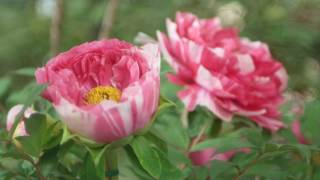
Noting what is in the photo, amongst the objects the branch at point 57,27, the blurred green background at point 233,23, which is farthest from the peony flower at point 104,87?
the blurred green background at point 233,23

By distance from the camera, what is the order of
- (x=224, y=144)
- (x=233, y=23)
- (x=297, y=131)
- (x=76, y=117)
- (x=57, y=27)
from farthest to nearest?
(x=233, y=23)
(x=57, y=27)
(x=297, y=131)
(x=224, y=144)
(x=76, y=117)

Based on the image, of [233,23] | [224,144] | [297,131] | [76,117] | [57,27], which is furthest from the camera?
[233,23]

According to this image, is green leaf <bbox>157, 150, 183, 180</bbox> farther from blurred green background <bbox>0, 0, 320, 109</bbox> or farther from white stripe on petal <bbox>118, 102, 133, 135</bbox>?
blurred green background <bbox>0, 0, 320, 109</bbox>

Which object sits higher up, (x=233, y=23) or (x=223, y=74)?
Result: (x=223, y=74)

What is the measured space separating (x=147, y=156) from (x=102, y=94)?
5 cm

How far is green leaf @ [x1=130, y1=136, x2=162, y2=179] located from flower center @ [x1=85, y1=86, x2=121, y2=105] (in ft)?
0.10

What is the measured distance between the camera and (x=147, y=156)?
40 cm

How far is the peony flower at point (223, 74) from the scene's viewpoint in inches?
21.9

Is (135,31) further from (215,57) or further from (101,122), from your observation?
(101,122)

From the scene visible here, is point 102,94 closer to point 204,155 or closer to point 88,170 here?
point 88,170

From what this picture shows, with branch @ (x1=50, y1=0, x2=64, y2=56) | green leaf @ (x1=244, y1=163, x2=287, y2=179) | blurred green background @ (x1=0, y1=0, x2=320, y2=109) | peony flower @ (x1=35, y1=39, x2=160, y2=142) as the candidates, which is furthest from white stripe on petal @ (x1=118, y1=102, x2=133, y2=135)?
blurred green background @ (x1=0, y1=0, x2=320, y2=109)

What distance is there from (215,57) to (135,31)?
0.59 metres

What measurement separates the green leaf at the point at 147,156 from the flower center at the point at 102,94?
0.03 metres

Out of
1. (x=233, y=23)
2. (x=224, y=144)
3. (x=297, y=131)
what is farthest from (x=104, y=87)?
(x=233, y=23)
